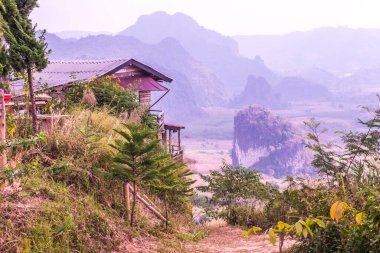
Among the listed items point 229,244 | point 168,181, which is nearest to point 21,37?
point 168,181

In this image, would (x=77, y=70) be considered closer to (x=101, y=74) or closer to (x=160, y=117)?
(x=101, y=74)

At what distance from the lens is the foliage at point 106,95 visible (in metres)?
12.9

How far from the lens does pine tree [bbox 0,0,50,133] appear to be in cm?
590

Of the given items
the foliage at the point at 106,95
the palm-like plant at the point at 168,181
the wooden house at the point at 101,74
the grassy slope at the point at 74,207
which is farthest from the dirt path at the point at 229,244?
the foliage at the point at 106,95

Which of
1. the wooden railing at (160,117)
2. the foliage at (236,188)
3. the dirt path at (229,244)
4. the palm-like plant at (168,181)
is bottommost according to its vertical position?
the foliage at (236,188)

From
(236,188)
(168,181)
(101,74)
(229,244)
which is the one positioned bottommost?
(236,188)

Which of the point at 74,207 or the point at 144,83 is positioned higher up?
A: the point at 144,83

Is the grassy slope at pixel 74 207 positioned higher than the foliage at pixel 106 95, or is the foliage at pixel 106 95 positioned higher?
the foliage at pixel 106 95

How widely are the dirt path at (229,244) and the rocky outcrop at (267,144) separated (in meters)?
128

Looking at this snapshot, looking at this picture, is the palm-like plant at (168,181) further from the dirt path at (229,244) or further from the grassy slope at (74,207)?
the dirt path at (229,244)

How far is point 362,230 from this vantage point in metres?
3.41

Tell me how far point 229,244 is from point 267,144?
146m

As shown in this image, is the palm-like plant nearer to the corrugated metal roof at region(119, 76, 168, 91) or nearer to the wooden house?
the wooden house

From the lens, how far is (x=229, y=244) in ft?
27.2
